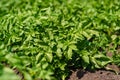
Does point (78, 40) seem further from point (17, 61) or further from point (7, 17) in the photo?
point (17, 61)

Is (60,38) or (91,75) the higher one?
(60,38)

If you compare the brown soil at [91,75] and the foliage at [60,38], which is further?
the brown soil at [91,75]

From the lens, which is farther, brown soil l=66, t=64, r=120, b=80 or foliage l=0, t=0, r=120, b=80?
brown soil l=66, t=64, r=120, b=80

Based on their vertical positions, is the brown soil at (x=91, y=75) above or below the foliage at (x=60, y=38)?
below

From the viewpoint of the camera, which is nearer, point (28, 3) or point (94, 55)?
point (94, 55)

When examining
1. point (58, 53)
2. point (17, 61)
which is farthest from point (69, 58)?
point (17, 61)

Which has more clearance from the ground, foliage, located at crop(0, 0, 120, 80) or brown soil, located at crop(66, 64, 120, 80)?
foliage, located at crop(0, 0, 120, 80)

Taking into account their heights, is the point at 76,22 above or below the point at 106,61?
above

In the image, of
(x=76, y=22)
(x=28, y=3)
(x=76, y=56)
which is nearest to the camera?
(x=76, y=56)
